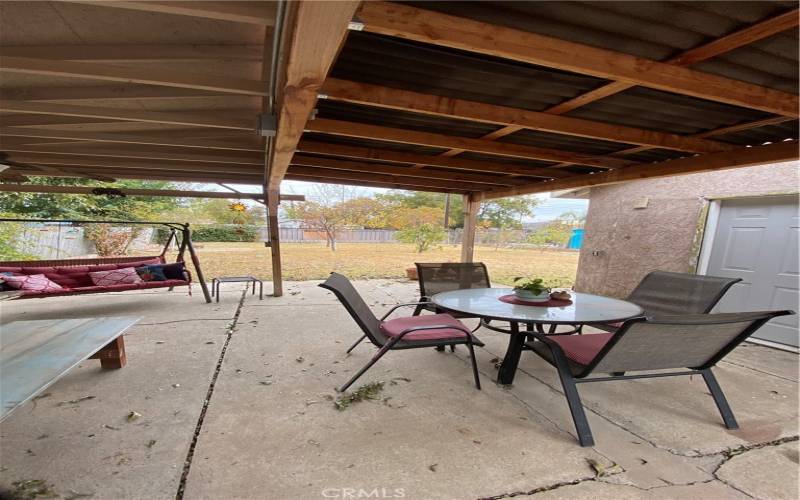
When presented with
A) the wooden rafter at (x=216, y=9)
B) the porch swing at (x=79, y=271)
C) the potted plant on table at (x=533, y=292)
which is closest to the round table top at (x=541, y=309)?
the potted plant on table at (x=533, y=292)

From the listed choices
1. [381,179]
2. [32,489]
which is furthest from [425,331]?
Result: [381,179]

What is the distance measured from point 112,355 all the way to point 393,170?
137 inches

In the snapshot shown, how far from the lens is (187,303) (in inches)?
185

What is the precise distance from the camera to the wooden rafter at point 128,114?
2.00 m

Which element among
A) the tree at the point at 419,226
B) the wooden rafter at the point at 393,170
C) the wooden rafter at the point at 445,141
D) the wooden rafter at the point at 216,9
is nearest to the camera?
the wooden rafter at the point at 216,9

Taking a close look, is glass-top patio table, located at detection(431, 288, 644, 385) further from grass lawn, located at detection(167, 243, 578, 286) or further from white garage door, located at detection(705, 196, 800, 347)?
grass lawn, located at detection(167, 243, 578, 286)

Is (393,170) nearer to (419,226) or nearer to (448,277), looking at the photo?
(448,277)

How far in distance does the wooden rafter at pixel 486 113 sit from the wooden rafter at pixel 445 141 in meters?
0.63

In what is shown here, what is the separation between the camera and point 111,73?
4.85 ft

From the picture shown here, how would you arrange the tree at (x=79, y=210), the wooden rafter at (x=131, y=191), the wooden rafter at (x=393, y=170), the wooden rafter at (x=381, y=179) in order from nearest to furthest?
the wooden rafter at (x=393, y=170)
the wooden rafter at (x=131, y=191)
the wooden rafter at (x=381, y=179)
the tree at (x=79, y=210)

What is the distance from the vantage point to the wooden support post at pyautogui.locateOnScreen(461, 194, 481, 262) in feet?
21.7

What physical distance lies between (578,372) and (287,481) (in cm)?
165

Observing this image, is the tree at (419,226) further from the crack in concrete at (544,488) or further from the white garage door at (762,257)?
the crack in concrete at (544,488)

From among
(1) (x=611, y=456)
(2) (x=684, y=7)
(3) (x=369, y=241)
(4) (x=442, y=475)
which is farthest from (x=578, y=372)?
(3) (x=369, y=241)
